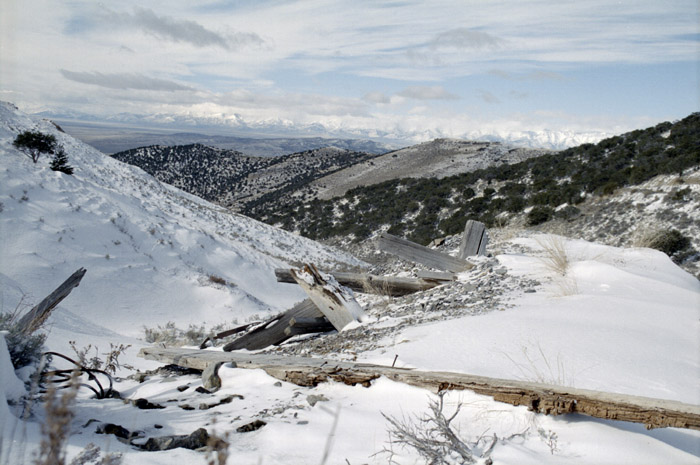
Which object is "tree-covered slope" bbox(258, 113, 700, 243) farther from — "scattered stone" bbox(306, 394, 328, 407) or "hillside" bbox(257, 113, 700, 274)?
"scattered stone" bbox(306, 394, 328, 407)

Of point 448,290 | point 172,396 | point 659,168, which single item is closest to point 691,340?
point 448,290

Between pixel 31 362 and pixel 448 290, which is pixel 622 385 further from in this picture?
pixel 31 362

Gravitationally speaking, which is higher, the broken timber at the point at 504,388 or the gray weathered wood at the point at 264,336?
the broken timber at the point at 504,388

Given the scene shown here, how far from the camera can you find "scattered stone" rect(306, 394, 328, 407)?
2.86 metres

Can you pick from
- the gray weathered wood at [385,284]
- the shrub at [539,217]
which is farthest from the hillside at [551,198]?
the gray weathered wood at [385,284]

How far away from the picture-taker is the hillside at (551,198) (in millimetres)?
13227

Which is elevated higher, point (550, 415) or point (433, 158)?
point (433, 158)

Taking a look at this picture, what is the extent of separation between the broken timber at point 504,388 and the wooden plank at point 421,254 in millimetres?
3759

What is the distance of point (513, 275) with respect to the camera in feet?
21.6

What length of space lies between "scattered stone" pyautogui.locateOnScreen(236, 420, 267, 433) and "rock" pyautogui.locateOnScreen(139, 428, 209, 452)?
0.22m

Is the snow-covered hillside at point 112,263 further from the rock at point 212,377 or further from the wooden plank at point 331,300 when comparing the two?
the wooden plank at point 331,300

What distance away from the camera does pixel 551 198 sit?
1861 cm

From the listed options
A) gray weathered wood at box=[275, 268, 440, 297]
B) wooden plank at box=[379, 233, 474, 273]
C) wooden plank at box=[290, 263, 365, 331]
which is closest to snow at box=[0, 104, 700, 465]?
wooden plank at box=[379, 233, 474, 273]

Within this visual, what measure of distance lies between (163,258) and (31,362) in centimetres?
804
